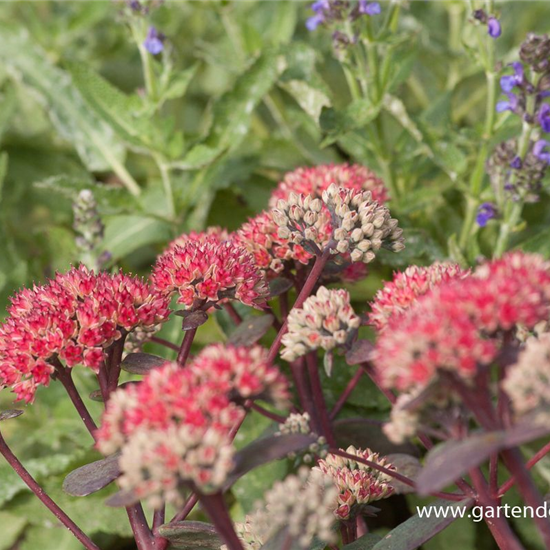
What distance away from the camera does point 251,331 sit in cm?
121

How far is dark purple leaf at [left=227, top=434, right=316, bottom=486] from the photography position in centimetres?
83

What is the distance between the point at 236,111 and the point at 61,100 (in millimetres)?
585

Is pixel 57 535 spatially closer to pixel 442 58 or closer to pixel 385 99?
pixel 385 99

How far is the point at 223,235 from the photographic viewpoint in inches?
55.3

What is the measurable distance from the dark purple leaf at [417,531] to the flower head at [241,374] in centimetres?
28

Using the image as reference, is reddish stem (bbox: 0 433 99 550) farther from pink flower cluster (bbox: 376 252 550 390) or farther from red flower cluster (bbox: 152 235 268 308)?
pink flower cluster (bbox: 376 252 550 390)

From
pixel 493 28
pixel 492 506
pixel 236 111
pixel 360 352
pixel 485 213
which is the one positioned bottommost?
pixel 492 506

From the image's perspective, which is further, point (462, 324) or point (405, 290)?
point (405, 290)

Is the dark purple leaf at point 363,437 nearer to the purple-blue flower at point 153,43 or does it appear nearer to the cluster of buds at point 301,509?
the cluster of buds at point 301,509

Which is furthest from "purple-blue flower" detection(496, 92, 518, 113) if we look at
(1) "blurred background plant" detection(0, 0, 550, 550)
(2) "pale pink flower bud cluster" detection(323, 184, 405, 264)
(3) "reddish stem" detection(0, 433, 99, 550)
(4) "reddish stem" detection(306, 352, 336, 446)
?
(3) "reddish stem" detection(0, 433, 99, 550)

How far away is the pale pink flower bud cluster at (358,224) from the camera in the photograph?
110 cm

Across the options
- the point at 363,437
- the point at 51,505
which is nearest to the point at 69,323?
the point at 51,505

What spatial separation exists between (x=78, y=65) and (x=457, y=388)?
1.58 meters

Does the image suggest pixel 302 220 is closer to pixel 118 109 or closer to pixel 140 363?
Result: pixel 140 363
